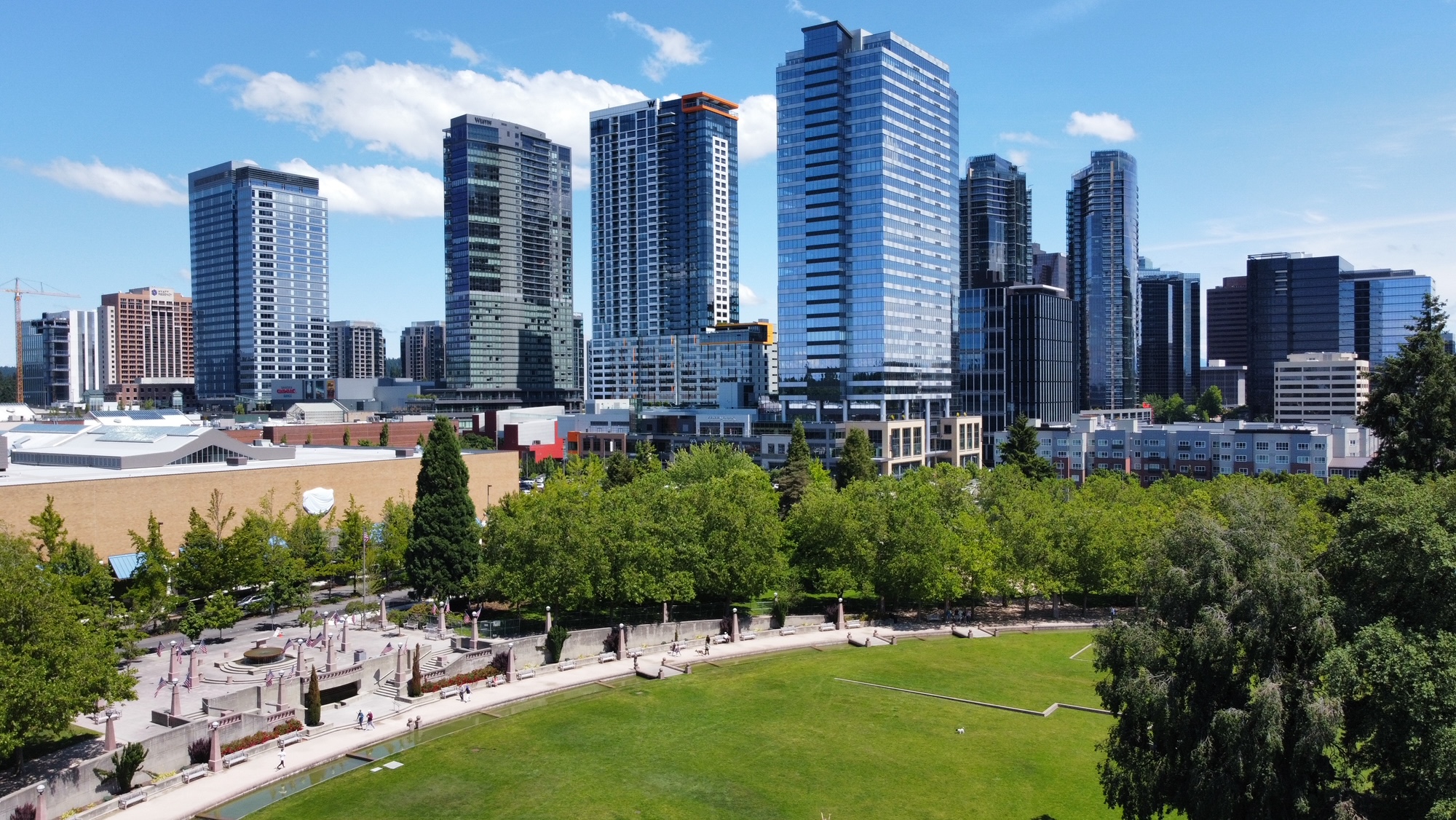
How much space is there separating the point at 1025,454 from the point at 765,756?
7802 centimetres

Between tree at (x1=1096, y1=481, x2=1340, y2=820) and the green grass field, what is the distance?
339 inches

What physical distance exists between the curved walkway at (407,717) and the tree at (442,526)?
14696 millimetres

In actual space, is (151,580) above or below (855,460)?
below

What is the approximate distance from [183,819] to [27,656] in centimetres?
854

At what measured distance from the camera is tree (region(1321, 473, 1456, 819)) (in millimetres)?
23547

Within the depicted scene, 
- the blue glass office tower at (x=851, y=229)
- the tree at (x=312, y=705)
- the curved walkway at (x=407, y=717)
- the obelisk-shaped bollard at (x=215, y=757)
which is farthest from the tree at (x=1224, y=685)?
the blue glass office tower at (x=851, y=229)

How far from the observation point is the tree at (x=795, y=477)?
96375mm

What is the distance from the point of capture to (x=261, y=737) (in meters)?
43.2

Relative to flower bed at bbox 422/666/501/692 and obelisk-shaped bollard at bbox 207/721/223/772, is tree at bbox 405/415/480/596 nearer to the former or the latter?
flower bed at bbox 422/666/501/692

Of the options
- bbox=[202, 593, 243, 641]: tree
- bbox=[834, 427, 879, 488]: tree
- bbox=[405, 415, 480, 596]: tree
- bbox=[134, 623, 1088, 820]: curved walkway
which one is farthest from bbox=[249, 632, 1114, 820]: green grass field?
bbox=[834, 427, 879, 488]: tree

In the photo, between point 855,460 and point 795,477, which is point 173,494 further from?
point 855,460

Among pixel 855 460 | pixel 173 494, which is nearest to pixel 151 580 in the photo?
pixel 173 494

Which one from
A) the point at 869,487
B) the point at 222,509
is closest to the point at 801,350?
the point at 869,487

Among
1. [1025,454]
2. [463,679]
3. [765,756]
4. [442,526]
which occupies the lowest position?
[765,756]
